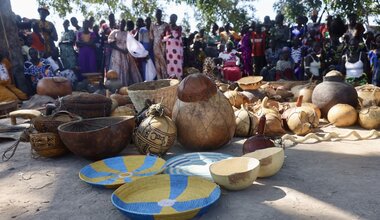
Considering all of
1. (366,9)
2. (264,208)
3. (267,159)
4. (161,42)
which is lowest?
(264,208)

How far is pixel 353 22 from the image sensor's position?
28.7 ft

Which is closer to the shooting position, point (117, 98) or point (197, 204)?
point (197, 204)

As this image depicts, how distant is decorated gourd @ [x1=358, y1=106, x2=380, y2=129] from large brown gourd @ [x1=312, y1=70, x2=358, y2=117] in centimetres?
40

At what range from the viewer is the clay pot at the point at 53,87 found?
22.3ft

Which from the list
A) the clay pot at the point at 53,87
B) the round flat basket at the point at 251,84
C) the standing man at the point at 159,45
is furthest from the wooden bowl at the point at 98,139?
the standing man at the point at 159,45

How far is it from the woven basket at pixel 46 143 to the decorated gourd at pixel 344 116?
3156 mm

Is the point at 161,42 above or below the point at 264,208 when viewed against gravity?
above

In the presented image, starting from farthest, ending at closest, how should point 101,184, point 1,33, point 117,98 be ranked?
point 1,33 < point 117,98 < point 101,184

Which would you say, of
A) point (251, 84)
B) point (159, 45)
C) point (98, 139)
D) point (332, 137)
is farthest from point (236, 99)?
point (159, 45)

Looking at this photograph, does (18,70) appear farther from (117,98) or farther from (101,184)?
(101,184)

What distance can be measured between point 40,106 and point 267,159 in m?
5.01

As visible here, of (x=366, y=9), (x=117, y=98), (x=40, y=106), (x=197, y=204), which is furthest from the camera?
(x=366, y=9)

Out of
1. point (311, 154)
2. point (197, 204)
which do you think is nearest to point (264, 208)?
point (197, 204)

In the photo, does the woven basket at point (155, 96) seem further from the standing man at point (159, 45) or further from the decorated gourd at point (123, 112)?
the standing man at point (159, 45)
